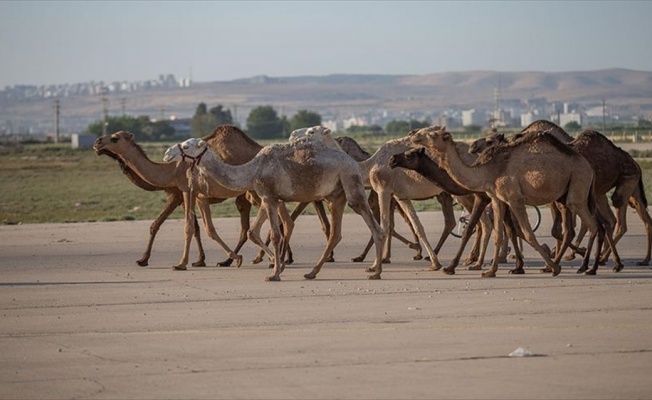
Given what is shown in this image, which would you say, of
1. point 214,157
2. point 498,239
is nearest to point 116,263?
point 214,157

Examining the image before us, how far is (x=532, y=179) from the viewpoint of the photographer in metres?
18.5

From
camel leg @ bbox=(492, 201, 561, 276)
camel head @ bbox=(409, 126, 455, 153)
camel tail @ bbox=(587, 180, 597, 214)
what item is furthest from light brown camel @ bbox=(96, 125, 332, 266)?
camel tail @ bbox=(587, 180, 597, 214)

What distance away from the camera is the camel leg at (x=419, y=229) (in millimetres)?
20078

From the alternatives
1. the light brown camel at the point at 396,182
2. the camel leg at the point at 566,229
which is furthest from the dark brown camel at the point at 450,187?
the light brown camel at the point at 396,182

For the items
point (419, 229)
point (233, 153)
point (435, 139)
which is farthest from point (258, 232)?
point (435, 139)

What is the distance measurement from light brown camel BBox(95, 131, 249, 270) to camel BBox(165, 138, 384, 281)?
1671mm

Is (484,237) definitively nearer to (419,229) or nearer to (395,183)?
(419,229)

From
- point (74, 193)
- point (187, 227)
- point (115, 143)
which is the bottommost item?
point (74, 193)

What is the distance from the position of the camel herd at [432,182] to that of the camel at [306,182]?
1 centimetres

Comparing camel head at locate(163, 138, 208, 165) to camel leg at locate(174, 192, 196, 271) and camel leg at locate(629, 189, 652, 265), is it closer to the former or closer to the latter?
camel leg at locate(174, 192, 196, 271)

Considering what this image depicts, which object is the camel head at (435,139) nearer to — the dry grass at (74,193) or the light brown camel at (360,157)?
the light brown camel at (360,157)

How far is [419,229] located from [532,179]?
258cm

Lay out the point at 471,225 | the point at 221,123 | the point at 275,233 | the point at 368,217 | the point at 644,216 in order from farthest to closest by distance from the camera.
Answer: the point at 221,123, the point at 644,216, the point at 471,225, the point at 368,217, the point at 275,233

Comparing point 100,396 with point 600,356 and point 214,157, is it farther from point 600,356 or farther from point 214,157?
point 214,157
